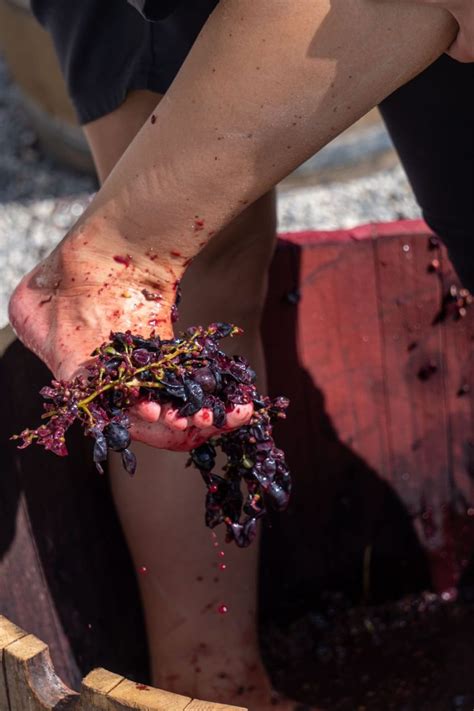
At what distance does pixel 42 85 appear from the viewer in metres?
3.83

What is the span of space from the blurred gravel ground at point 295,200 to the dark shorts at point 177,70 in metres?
1.85

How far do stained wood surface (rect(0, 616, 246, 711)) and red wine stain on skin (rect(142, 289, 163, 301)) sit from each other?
41cm

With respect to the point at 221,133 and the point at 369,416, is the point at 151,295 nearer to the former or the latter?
the point at 221,133

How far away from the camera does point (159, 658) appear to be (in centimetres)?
179

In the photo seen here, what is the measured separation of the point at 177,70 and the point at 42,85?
2562mm

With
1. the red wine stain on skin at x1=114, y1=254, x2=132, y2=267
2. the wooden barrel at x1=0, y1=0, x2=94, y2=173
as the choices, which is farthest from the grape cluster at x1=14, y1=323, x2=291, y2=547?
the wooden barrel at x1=0, y1=0, x2=94, y2=173

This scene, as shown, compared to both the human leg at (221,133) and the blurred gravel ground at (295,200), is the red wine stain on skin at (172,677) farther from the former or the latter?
the blurred gravel ground at (295,200)

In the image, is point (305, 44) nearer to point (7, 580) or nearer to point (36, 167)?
point (7, 580)

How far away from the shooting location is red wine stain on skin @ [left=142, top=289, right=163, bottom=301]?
4.21 feet

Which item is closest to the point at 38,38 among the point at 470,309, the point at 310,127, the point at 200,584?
the point at 470,309

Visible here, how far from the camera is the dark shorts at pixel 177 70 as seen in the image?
1421 millimetres

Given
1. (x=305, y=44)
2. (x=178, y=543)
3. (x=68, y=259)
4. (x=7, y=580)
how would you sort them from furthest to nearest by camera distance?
(x=178, y=543)
(x=7, y=580)
(x=68, y=259)
(x=305, y=44)

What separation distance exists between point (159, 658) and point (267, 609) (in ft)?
1.08

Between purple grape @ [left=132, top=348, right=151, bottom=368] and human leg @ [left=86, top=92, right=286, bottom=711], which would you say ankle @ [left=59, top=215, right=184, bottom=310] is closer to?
purple grape @ [left=132, top=348, right=151, bottom=368]
